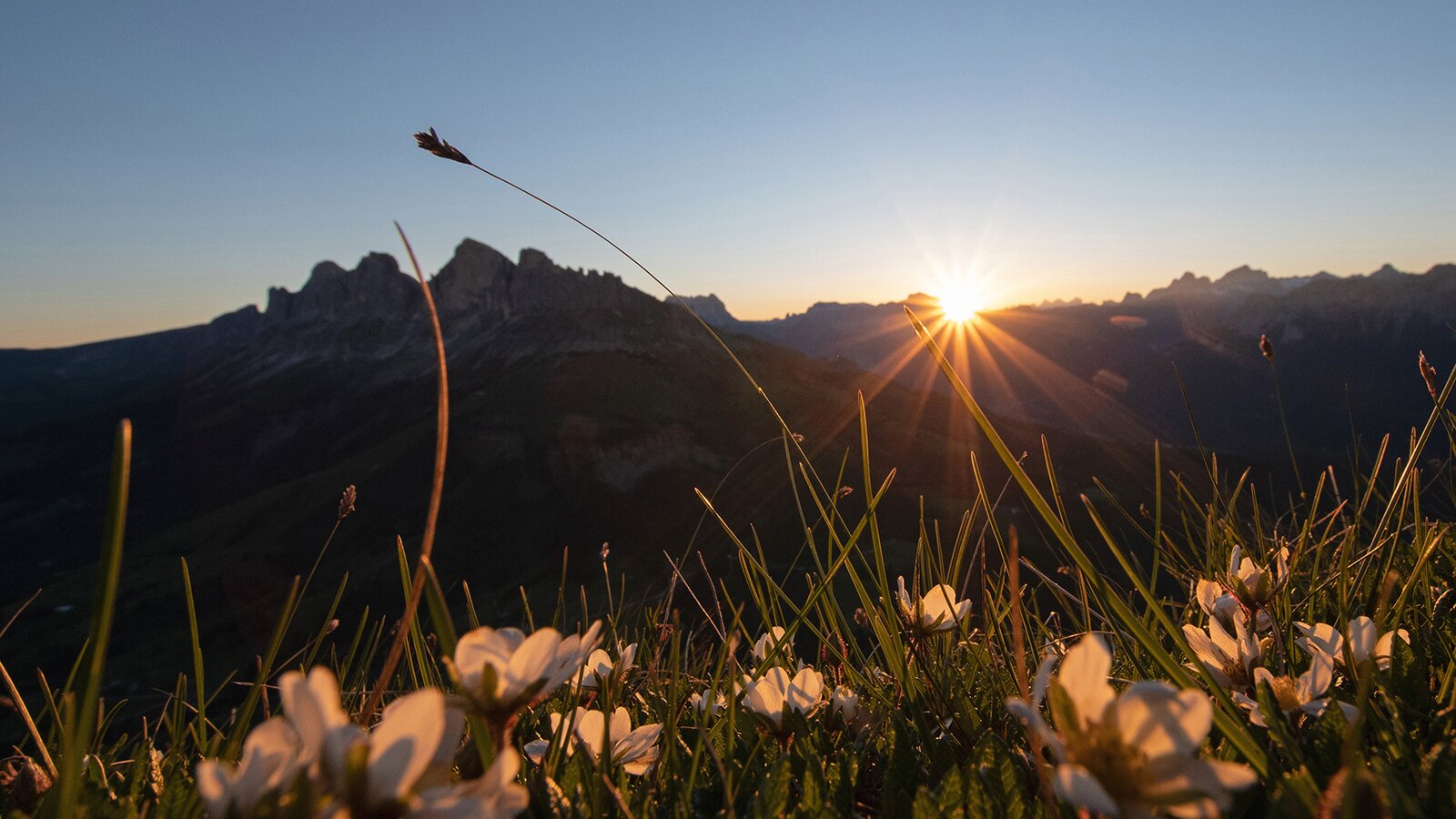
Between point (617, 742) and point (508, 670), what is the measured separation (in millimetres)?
453

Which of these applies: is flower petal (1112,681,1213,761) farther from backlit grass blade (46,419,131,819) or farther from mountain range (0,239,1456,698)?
mountain range (0,239,1456,698)

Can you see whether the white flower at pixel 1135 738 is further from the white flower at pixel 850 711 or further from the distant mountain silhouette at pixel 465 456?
the distant mountain silhouette at pixel 465 456

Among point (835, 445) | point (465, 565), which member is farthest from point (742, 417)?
point (465, 565)

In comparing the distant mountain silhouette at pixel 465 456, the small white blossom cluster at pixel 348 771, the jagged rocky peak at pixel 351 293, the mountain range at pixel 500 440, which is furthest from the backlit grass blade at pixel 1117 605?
the jagged rocky peak at pixel 351 293

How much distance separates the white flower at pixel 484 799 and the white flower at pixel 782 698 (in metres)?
0.65

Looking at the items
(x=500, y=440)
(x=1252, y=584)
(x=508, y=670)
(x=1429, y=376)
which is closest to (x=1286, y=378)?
(x=500, y=440)

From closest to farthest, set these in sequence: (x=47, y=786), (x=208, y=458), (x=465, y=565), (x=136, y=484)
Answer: (x=47, y=786) → (x=465, y=565) → (x=136, y=484) → (x=208, y=458)

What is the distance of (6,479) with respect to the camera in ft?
391

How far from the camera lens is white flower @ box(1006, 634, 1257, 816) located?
1.90 ft

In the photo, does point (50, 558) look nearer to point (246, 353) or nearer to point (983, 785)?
point (246, 353)

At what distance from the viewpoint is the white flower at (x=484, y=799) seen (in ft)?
1.89

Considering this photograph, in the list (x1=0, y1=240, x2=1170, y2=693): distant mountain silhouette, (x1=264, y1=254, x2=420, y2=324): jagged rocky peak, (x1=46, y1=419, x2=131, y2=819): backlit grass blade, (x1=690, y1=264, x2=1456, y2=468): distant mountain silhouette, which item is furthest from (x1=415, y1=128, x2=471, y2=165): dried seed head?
(x1=690, y1=264, x2=1456, y2=468): distant mountain silhouette

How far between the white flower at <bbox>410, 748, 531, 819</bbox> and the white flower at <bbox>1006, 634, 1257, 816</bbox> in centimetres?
43

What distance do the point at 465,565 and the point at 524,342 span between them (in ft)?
180
